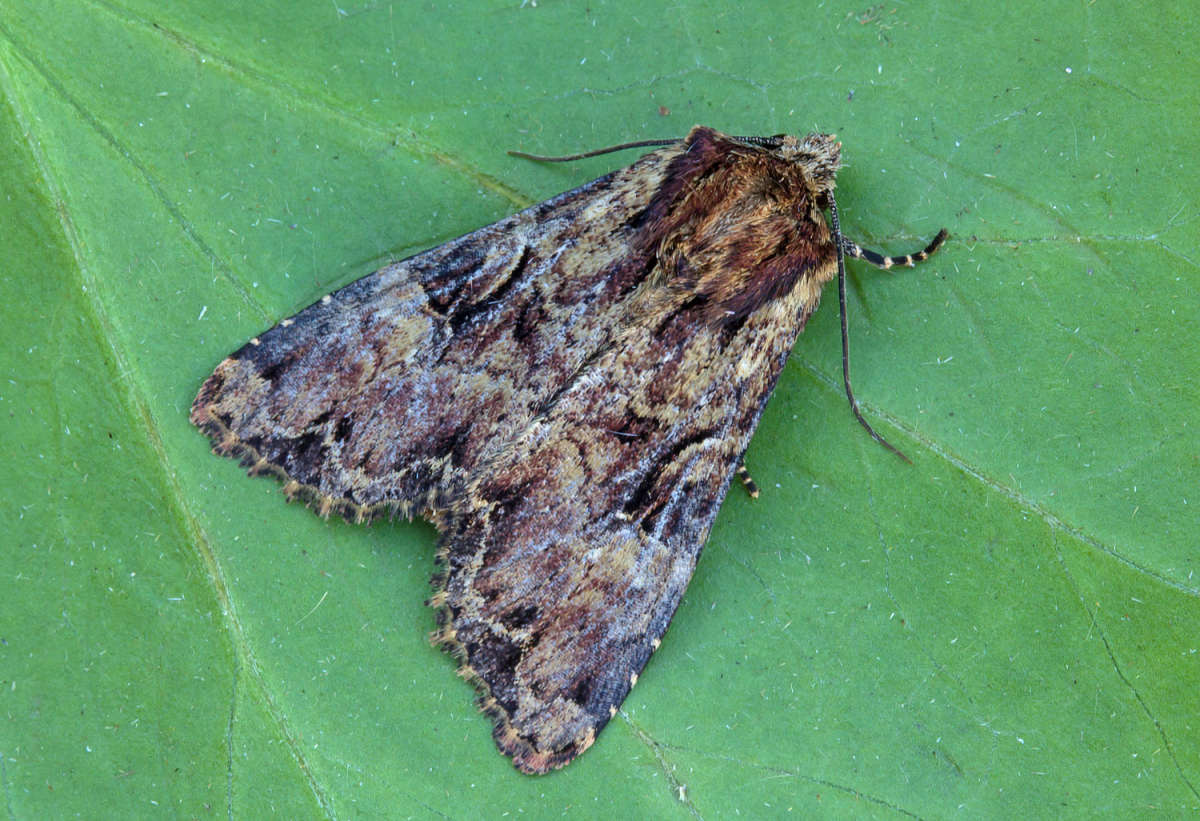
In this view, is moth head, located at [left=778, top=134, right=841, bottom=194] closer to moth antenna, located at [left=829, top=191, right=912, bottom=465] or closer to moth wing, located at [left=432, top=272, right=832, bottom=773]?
moth antenna, located at [left=829, top=191, right=912, bottom=465]

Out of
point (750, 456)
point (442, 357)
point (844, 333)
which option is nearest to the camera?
point (442, 357)

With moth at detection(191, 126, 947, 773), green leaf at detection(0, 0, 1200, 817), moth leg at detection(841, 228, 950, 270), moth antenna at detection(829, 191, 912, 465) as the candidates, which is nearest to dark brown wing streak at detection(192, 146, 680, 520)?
moth at detection(191, 126, 947, 773)

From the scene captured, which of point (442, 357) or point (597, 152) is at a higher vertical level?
point (597, 152)

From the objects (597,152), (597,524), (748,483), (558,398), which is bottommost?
(748,483)

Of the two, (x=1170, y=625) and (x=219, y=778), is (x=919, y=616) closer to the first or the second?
(x=1170, y=625)

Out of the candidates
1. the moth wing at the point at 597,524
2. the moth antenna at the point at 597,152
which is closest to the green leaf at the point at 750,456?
the moth antenna at the point at 597,152

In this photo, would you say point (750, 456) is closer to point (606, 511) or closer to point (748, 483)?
point (748, 483)

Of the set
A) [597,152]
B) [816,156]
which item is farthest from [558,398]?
[816,156]
